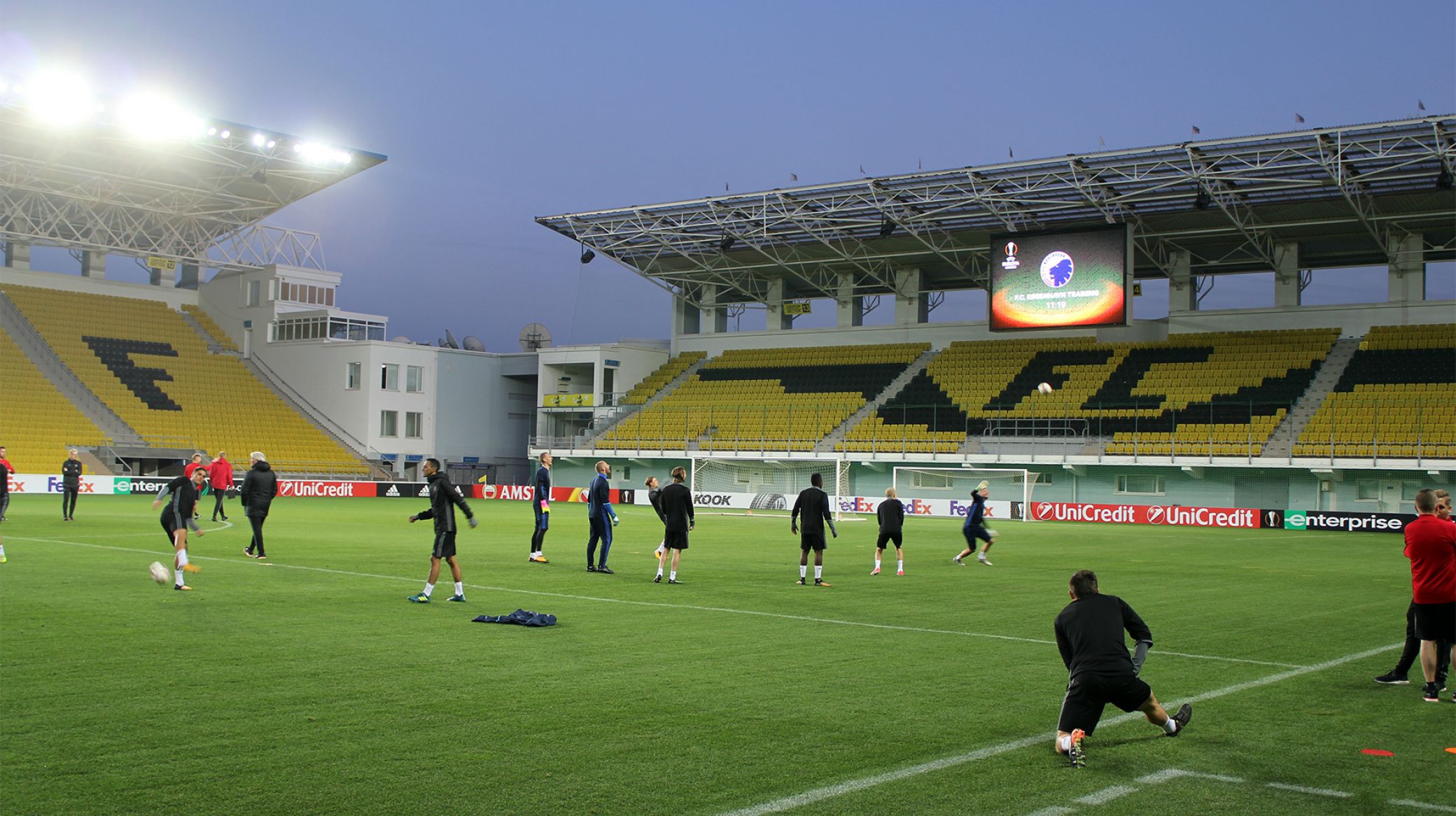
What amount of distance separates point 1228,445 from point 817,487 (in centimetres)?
3336

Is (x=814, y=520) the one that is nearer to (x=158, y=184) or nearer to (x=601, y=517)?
(x=601, y=517)

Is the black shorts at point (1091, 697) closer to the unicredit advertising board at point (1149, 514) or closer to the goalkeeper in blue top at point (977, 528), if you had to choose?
the goalkeeper in blue top at point (977, 528)

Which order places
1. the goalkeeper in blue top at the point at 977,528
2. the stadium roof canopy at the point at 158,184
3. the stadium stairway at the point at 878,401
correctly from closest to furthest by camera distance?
the goalkeeper in blue top at the point at 977,528 → the stadium roof canopy at the point at 158,184 → the stadium stairway at the point at 878,401

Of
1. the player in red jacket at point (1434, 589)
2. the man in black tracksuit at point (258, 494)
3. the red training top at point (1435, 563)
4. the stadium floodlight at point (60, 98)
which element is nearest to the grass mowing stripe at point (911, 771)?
the player in red jacket at point (1434, 589)

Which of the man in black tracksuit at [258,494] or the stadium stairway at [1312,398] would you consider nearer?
the man in black tracksuit at [258,494]

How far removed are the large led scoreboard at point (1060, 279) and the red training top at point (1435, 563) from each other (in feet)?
121

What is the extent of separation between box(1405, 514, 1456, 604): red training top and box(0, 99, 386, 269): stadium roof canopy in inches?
1968

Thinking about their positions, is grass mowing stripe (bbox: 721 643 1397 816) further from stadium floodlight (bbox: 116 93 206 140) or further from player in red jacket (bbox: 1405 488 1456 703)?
stadium floodlight (bbox: 116 93 206 140)

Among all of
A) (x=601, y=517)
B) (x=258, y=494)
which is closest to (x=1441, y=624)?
(x=601, y=517)

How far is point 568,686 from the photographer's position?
10.0m

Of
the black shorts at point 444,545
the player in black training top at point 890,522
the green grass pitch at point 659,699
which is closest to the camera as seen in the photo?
the green grass pitch at point 659,699

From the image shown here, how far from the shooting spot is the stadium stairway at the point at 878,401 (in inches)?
2243

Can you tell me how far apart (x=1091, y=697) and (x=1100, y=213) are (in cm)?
4621

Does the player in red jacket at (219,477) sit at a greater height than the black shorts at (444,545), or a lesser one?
greater
